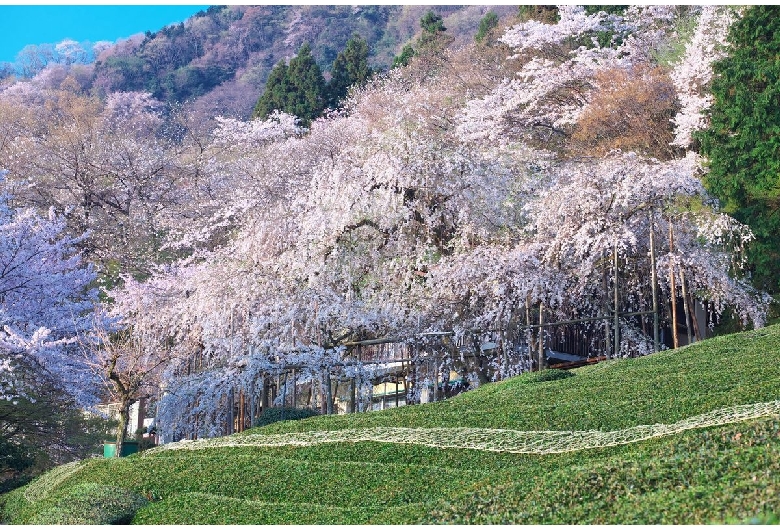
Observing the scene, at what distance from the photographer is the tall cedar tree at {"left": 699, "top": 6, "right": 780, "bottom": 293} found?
16016mm

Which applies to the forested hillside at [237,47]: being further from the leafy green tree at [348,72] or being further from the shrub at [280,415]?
the shrub at [280,415]

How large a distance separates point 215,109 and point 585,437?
41.0 m

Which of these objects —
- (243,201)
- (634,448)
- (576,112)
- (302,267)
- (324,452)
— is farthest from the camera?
(576,112)

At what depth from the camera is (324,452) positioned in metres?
9.62

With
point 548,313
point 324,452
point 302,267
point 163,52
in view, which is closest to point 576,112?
point 548,313

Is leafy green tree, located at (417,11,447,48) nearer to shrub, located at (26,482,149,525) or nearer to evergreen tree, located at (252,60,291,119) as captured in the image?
evergreen tree, located at (252,60,291,119)

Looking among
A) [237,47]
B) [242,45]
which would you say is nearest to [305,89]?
[237,47]

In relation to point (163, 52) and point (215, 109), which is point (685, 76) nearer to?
point (215, 109)

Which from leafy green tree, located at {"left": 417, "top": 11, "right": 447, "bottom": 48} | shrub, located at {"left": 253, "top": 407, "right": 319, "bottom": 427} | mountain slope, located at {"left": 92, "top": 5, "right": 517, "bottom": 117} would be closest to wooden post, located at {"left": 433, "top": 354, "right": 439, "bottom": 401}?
shrub, located at {"left": 253, "top": 407, "right": 319, "bottom": 427}

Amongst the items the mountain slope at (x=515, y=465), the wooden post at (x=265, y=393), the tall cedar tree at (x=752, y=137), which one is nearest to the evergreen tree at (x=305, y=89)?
the tall cedar tree at (x=752, y=137)

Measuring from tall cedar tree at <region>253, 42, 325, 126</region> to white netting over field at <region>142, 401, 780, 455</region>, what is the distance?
1018 inches

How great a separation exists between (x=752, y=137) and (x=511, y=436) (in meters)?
9.78

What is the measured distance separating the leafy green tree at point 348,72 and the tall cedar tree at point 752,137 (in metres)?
20.7

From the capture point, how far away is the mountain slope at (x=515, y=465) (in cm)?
619
